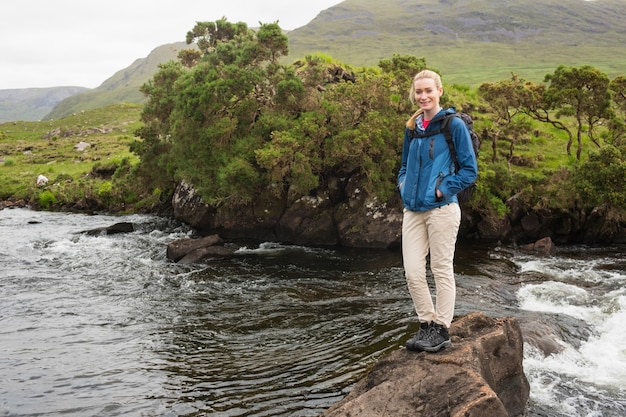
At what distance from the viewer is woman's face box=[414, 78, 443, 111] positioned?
8.74m

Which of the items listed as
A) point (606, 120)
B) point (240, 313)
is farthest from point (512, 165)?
point (240, 313)

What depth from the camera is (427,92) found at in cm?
878

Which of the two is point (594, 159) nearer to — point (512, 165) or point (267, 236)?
point (512, 165)

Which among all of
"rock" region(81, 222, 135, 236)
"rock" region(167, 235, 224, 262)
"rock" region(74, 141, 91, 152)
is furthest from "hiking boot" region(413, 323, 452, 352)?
"rock" region(74, 141, 91, 152)

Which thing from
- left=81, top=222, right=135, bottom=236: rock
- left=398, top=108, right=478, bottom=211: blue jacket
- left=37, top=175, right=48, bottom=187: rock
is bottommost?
left=81, top=222, right=135, bottom=236: rock

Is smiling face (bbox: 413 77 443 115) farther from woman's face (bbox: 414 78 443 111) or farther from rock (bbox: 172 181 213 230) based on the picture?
rock (bbox: 172 181 213 230)

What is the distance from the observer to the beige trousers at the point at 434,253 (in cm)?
872

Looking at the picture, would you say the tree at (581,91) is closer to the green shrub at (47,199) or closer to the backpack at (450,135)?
the backpack at (450,135)

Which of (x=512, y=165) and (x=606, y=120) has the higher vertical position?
(x=606, y=120)

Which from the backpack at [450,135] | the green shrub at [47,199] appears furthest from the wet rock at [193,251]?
the green shrub at [47,199]

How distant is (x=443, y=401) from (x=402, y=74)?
26989 millimetres

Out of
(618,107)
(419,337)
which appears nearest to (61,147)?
(618,107)

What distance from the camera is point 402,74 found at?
32.2m

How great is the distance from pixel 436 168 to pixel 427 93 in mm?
1353
